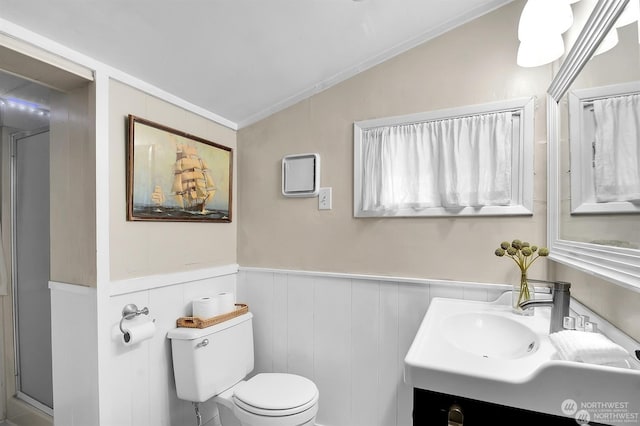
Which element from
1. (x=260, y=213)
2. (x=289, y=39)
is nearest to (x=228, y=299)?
(x=260, y=213)

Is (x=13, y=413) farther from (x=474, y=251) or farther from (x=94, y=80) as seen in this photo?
(x=474, y=251)

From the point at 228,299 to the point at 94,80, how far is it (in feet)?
4.16

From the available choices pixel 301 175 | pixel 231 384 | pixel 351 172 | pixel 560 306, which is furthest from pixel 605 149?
pixel 231 384

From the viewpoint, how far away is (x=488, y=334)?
49.6 inches

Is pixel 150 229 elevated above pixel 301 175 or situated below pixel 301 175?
below

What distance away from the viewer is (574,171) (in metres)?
1.17

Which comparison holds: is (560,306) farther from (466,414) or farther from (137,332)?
(137,332)

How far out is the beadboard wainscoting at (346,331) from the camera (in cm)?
172

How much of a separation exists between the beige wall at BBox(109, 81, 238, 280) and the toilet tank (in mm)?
367

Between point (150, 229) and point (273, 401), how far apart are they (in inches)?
40.5

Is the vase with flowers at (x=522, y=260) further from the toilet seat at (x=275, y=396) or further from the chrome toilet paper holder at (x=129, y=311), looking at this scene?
the chrome toilet paper holder at (x=129, y=311)

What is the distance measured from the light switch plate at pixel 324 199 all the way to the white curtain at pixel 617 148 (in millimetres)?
1227

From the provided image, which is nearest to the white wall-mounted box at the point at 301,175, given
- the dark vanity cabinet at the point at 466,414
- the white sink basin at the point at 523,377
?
the white sink basin at the point at 523,377

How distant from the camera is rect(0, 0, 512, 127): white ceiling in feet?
4.04
